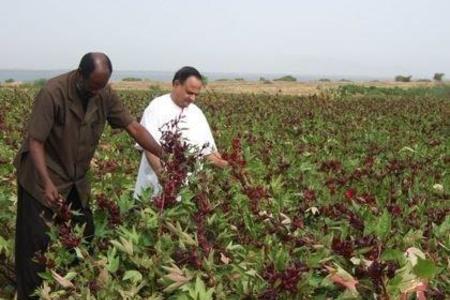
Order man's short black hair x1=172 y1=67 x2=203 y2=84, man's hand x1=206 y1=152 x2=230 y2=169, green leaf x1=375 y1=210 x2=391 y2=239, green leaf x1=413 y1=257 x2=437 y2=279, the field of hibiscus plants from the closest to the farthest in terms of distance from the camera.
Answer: green leaf x1=413 y1=257 x2=437 y2=279 < the field of hibiscus plants < green leaf x1=375 y1=210 x2=391 y2=239 < man's hand x1=206 y1=152 x2=230 y2=169 < man's short black hair x1=172 y1=67 x2=203 y2=84

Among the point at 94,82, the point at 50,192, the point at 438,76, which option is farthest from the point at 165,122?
the point at 438,76

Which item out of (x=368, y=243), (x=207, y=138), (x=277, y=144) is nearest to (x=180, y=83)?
(x=207, y=138)

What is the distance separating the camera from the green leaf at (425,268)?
6.07 ft

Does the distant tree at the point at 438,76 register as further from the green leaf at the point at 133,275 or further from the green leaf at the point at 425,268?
the green leaf at the point at 425,268

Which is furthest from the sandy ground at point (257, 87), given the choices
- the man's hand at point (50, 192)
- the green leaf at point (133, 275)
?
the green leaf at point (133, 275)

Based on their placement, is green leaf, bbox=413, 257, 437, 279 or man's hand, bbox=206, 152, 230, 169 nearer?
green leaf, bbox=413, 257, 437, 279

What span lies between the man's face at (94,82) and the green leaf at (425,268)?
208 centimetres

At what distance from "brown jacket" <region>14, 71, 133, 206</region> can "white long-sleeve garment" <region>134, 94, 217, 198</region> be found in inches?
18.3

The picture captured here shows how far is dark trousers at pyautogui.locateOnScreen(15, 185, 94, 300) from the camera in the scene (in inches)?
147

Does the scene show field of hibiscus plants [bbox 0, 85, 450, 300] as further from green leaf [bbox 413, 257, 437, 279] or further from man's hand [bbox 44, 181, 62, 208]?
man's hand [bbox 44, 181, 62, 208]

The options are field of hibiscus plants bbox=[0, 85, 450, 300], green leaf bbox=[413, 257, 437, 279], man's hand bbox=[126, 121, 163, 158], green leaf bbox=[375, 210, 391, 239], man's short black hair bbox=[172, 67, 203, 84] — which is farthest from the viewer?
man's short black hair bbox=[172, 67, 203, 84]

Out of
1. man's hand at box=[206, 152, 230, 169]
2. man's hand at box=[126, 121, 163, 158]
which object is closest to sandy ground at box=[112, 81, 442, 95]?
man's hand at box=[126, 121, 163, 158]

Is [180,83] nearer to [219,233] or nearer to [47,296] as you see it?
[219,233]

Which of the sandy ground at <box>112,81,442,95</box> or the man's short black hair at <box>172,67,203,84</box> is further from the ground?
the man's short black hair at <box>172,67,203,84</box>
